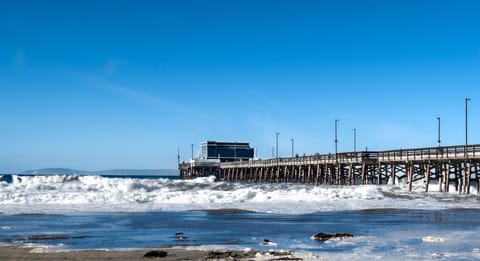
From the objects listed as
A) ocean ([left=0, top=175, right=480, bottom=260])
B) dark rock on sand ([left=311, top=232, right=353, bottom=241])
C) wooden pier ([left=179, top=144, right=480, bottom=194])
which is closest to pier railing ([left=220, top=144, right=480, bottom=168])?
wooden pier ([left=179, top=144, right=480, bottom=194])

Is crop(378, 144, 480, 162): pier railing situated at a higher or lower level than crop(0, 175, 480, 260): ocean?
higher

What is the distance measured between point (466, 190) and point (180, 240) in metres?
28.8

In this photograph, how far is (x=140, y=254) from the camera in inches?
445

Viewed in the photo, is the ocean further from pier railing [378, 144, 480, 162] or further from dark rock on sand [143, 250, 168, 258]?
pier railing [378, 144, 480, 162]

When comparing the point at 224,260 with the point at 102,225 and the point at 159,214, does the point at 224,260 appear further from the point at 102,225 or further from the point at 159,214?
the point at 159,214

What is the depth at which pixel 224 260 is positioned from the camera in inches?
413

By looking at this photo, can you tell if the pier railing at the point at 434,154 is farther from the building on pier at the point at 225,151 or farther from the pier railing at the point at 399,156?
the building on pier at the point at 225,151

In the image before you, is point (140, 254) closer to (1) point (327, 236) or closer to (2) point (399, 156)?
(1) point (327, 236)

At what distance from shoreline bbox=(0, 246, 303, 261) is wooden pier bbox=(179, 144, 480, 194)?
1112 inches

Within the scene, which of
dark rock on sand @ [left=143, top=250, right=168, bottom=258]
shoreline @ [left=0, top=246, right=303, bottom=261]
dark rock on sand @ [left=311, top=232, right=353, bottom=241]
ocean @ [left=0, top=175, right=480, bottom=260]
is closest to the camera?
shoreline @ [left=0, top=246, right=303, bottom=261]

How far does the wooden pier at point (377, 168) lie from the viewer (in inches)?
1554

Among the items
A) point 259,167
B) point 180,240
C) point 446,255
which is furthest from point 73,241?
point 259,167

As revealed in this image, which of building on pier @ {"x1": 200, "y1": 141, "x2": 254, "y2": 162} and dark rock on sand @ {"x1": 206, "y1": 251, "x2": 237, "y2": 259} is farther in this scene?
building on pier @ {"x1": 200, "y1": 141, "x2": 254, "y2": 162}

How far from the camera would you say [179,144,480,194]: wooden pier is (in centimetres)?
→ 3947
